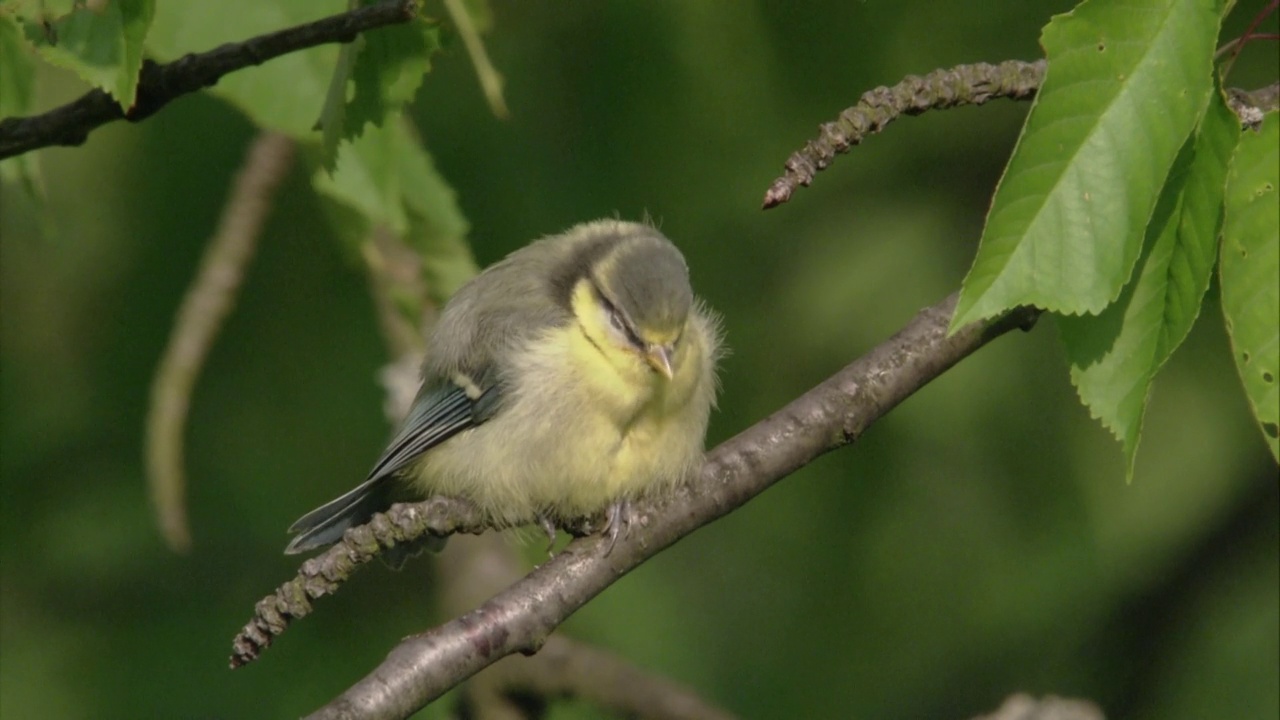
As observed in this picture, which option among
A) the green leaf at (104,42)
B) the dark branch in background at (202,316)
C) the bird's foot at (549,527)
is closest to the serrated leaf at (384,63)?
the green leaf at (104,42)

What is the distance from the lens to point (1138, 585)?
436 centimetres

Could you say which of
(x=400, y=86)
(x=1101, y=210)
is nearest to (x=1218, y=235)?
(x=1101, y=210)

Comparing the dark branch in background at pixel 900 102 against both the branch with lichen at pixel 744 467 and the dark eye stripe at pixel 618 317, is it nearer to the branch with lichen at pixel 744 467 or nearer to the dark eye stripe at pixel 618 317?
the branch with lichen at pixel 744 467

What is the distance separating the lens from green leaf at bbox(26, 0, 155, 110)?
1992mm

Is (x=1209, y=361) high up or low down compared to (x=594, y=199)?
down

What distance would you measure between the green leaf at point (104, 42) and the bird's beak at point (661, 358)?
1435 mm

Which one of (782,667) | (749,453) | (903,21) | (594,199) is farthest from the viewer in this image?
(782,667)

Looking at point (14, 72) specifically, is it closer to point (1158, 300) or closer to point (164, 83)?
point (164, 83)

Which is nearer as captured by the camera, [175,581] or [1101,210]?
[1101,210]

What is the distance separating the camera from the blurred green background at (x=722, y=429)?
4.20 meters

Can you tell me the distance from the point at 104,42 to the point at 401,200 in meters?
1.35

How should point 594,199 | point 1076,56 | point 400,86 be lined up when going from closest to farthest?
1. point 1076,56
2. point 400,86
3. point 594,199

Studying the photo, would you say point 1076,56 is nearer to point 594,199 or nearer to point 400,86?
point 400,86

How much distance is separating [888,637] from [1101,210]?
3169 millimetres
